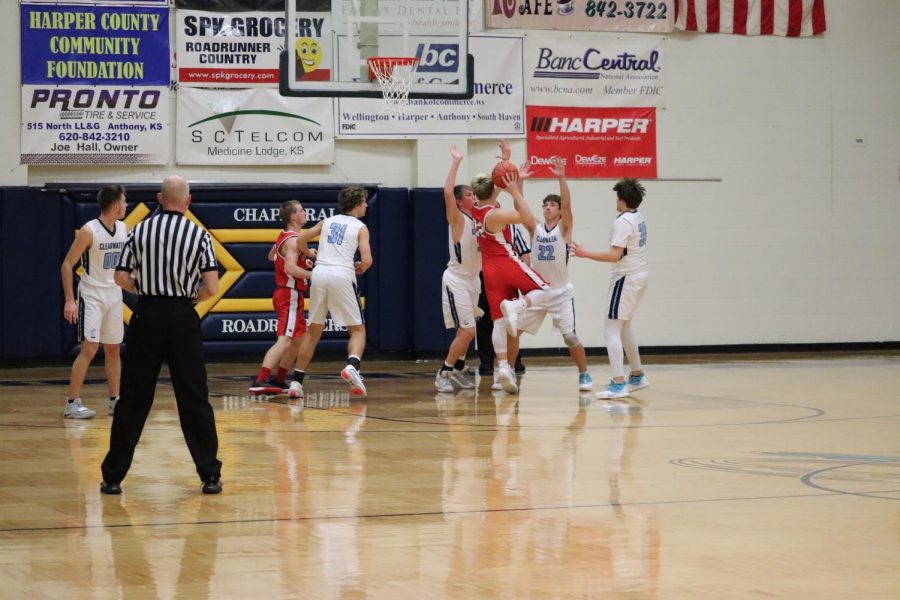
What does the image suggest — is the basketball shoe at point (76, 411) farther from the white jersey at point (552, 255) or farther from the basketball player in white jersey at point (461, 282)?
the white jersey at point (552, 255)

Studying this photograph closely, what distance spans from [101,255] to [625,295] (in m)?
4.56

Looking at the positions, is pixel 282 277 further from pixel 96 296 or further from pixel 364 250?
pixel 96 296

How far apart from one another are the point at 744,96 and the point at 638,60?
5.34 feet

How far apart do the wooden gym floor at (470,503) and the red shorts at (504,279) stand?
1039 mm

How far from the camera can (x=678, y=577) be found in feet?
15.9

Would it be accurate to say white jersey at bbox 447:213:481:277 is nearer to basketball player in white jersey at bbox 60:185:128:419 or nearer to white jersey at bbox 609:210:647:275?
white jersey at bbox 609:210:647:275

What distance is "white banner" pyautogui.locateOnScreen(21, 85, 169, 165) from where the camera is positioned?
15.3m

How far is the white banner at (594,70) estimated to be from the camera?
660 inches

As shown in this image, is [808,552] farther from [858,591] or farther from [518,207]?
[518,207]

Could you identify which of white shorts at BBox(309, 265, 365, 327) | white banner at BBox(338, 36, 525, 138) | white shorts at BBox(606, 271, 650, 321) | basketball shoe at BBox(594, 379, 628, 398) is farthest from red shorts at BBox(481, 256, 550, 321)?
white banner at BBox(338, 36, 525, 138)

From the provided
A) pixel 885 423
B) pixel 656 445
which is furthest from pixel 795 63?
pixel 656 445

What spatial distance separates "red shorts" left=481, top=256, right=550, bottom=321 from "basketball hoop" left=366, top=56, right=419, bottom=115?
2.32 m

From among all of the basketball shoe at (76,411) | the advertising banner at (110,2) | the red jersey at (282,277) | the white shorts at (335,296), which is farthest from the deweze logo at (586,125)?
the basketball shoe at (76,411)

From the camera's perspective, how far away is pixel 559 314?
11977 mm
